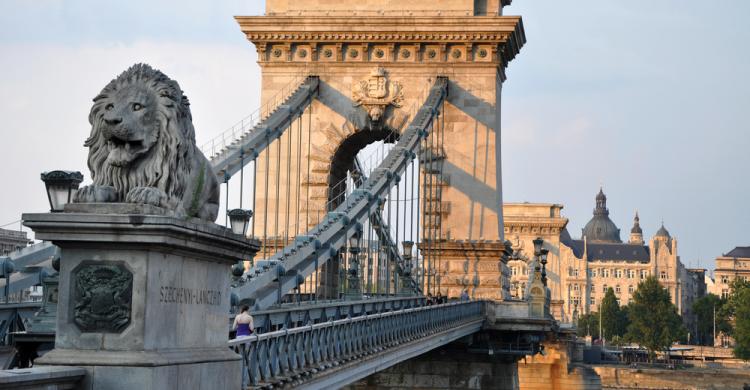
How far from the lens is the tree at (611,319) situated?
18988cm

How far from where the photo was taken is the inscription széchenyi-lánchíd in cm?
1106

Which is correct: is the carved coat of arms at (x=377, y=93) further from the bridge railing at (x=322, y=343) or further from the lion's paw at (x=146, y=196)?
the lion's paw at (x=146, y=196)

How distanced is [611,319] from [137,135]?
182 meters

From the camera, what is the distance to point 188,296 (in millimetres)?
11523

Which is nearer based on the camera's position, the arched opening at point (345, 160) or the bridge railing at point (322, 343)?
the bridge railing at point (322, 343)

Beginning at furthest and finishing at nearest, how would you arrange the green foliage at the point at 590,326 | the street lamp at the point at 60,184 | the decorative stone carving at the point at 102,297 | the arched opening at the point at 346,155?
the green foliage at the point at 590,326 < the arched opening at the point at 346,155 < the street lamp at the point at 60,184 < the decorative stone carving at the point at 102,297

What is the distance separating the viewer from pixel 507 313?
162 ft

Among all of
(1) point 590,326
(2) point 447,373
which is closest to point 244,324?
(2) point 447,373

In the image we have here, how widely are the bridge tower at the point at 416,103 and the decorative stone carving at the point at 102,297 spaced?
38.3 metres

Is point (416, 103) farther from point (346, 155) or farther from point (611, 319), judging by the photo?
point (611, 319)

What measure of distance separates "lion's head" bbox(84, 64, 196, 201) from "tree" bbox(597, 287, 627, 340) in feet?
596

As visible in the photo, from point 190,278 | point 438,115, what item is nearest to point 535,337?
point 438,115

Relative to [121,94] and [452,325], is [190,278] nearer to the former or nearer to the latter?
[121,94]

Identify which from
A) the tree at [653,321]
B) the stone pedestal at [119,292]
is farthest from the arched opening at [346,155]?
the tree at [653,321]
